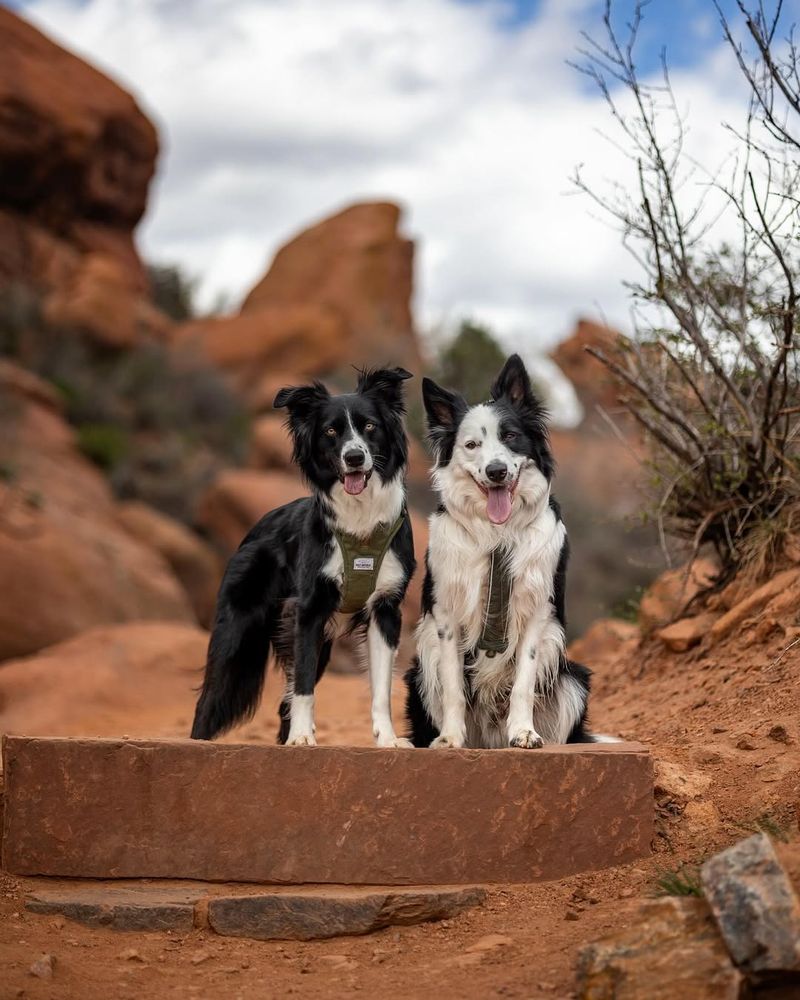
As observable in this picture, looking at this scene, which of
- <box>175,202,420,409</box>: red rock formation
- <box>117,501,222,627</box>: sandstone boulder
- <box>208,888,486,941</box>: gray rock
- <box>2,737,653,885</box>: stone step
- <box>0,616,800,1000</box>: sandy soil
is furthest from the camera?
<box>175,202,420,409</box>: red rock formation

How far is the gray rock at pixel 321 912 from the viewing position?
5.77 metres

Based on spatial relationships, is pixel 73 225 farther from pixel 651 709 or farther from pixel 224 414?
pixel 651 709

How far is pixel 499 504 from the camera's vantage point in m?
6.27

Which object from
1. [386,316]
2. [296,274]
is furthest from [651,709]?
[296,274]

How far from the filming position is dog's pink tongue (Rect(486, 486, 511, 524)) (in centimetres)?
625

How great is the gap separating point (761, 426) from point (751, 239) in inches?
49.8

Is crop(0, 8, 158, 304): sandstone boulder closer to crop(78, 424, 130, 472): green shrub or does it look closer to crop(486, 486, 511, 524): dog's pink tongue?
crop(78, 424, 130, 472): green shrub

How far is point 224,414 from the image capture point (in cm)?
A: 3105

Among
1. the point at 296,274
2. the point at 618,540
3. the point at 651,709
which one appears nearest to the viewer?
the point at 651,709

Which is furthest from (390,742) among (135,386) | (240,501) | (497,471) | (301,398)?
(135,386)

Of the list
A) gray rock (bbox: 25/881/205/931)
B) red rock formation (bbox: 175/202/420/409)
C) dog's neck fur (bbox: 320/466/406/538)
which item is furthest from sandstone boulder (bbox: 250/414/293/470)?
gray rock (bbox: 25/881/205/931)

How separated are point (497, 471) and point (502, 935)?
218 cm

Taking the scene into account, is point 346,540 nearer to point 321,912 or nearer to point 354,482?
point 354,482

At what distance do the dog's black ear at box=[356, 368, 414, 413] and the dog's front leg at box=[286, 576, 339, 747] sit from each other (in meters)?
1.07
